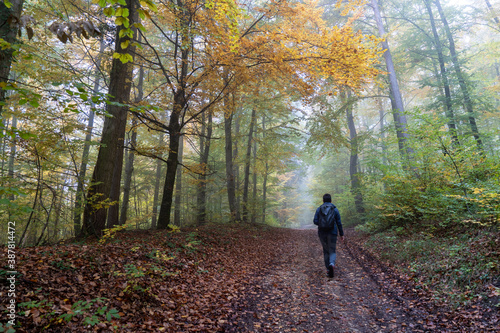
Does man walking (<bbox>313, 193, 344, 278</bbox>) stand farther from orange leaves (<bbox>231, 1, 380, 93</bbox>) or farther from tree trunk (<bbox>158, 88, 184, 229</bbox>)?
tree trunk (<bbox>158, 88, 184, 229</bbox>)

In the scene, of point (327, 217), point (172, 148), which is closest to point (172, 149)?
point (172, 148)

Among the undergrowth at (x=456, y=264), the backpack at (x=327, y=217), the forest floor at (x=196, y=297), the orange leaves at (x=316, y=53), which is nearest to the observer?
the forest floor at (x=196, y=297)

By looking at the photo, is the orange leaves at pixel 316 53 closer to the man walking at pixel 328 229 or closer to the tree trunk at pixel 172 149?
the tree trunk at pixel 172 149

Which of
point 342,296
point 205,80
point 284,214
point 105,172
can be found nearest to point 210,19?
point 205,80

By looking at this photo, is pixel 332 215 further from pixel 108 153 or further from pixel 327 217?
pixel 108 153

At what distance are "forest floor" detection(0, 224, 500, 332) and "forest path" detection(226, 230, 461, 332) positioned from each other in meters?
0.02

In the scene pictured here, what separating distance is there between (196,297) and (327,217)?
380 cm

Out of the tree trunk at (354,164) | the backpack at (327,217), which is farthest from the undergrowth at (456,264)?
the tree trunk at (354,164)

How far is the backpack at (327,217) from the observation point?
6.32m

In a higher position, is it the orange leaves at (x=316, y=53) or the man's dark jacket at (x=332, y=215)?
the orange leaves at (x=316, y=53)

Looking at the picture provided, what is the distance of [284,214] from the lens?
3447 centimetres

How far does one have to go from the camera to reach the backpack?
6324 mm

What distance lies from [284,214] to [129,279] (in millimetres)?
31579

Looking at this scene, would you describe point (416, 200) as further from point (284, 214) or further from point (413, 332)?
point (284, 214)
